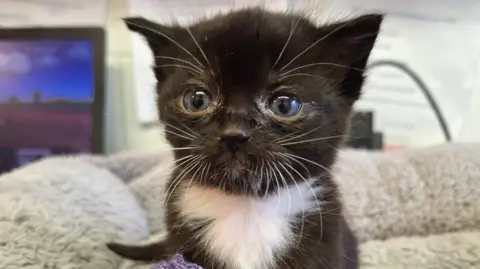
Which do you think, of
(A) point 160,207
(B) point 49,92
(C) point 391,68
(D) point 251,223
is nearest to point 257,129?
(D) point 251,223

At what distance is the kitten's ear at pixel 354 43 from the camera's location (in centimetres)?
81

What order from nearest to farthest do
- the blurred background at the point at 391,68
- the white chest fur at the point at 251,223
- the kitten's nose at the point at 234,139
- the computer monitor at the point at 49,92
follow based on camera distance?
1. the kitten's nose at the point at 234,139
2. the white chest fur at the point at 251,223
3. the computer monitor at the point at 49,92
4. the blurred background at the point at 391,68

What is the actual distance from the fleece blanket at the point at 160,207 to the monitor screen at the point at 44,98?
253 mm

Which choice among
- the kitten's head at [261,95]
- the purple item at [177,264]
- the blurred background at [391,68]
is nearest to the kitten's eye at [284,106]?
the kitten's head at [261,95]

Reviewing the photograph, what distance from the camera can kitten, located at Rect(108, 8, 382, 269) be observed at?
0.73 m

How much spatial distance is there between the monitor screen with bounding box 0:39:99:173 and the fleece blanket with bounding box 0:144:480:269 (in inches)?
10.0

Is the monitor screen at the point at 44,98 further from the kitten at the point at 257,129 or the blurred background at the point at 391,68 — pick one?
the kitten at the point at 257,129

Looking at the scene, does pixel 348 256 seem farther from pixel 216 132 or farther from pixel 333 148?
pixel 216 132

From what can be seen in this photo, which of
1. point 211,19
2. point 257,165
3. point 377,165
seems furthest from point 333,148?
point 377,165

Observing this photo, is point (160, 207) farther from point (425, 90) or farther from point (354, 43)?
point (425, 90)

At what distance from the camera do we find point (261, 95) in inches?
29.0

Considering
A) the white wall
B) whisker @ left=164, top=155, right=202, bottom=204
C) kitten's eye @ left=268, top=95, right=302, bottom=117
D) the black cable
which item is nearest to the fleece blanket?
whisker @ left=164, top=155, right=202, bottom=204

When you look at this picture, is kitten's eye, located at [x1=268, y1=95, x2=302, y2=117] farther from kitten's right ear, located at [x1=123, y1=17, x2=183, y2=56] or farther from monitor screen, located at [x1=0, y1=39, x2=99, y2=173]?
monitor screen, located at [x1=0, y1=39, x2=99, y2=173]

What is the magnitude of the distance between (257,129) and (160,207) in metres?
0.65
